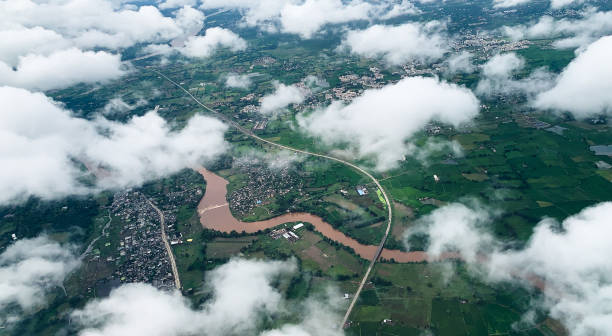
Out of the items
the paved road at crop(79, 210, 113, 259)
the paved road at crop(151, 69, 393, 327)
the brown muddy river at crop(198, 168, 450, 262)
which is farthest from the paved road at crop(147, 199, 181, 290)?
the paved road at crop(151, 69, 393, 327)

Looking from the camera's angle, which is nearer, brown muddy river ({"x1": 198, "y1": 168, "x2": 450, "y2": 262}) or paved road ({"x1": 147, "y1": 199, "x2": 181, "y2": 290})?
paved road ({"x1": 147, "y1": 199, "x2": 181, "y2": 290})

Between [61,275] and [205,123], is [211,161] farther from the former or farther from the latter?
[61,275]

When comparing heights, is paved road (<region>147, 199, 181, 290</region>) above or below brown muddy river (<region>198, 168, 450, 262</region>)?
below

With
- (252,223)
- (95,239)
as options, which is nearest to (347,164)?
(252,223)

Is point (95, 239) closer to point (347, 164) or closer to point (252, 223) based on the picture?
point (252, 223)

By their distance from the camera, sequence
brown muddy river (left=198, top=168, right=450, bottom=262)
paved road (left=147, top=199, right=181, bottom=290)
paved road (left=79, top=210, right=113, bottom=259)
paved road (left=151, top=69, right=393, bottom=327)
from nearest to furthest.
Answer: paved road (left=151, top=69, right=393, bottom=327)
paved road (left=147, top=199, right=181, bottom=290)
brown muddy river (left=198, top=168, right=450, bottom=262)
paved road (left=79, top=210, right=113, bottom=259)

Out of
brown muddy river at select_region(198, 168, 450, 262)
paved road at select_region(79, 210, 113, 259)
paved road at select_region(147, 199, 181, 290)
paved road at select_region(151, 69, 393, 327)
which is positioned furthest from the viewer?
paved road at select_region(79, 210, 113, 259)

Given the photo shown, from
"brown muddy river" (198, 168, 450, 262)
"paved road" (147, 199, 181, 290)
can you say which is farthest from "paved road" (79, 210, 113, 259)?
"brown muddy river" (198, 168, 450, 262)

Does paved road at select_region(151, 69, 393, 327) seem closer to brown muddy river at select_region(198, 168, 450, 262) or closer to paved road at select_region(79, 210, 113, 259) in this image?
A: brown muddy river at select_region(198, 168, 450, 262)

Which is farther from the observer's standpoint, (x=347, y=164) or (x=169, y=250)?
(x=347, y=164)

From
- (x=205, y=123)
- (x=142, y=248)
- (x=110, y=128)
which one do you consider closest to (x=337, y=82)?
(x=205, y=123)
